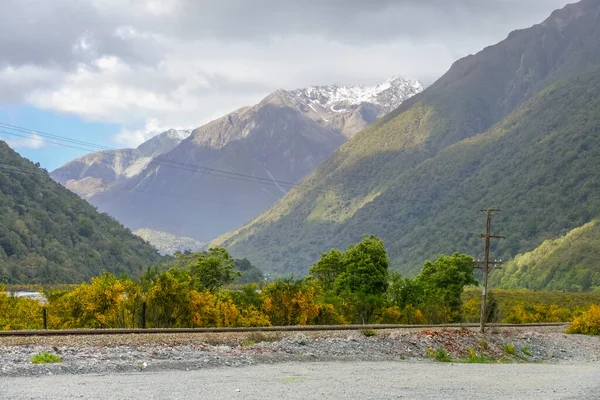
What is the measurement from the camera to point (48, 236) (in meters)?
119

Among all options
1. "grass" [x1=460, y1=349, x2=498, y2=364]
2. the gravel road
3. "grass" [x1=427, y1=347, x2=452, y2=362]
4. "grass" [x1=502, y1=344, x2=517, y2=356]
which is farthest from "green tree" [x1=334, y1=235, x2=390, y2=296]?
the gravel road

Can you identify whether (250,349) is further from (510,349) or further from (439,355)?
(510,349)

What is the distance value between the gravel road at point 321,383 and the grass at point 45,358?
4.12ft

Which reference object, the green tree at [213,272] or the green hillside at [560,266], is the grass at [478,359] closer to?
the green tree at [213,272]

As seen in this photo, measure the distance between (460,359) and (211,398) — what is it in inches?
553

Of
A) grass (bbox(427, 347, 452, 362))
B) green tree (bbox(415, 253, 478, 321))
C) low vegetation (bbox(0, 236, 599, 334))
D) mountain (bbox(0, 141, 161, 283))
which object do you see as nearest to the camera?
grass (bbox(427, 347, 452, 362))

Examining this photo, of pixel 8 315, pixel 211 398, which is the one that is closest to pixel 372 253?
pixel 8 315

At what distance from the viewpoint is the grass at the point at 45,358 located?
18.1m

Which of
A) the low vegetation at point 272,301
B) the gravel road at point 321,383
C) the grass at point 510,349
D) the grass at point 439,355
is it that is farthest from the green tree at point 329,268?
the gravel road at point 321,383

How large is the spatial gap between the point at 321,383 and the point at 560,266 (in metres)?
139

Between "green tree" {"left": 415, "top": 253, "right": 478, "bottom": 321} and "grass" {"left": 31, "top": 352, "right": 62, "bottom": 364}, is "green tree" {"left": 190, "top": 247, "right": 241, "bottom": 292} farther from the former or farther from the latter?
"grass" {"left": 31, "top": 352, "right": 62, "bottom": 364}

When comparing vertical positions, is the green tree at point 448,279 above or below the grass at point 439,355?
above

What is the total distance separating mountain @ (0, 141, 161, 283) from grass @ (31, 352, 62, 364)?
8540 centimetres

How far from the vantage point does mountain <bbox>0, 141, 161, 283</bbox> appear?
10725 cm
